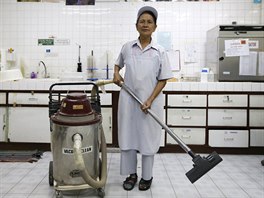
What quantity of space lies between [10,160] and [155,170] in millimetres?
1613

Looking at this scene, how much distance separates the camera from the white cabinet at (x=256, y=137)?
11.9 ft

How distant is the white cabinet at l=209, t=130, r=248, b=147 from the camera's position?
3643 millimetres

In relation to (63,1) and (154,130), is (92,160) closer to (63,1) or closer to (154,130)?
(154,130)

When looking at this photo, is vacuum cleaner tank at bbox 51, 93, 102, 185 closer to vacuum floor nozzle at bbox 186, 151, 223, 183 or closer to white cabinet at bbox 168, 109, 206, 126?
vacuum floor nozzle at bbox 186, 151, 223, 183

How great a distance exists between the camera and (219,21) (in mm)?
4348

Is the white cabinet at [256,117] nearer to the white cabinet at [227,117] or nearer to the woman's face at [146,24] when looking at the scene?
the white cabinet at [227,117]

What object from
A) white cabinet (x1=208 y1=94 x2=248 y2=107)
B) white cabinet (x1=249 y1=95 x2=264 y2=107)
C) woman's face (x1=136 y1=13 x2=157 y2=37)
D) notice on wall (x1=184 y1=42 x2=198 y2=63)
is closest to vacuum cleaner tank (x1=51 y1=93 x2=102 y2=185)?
woman's face (x1=136 y1=13 x2=157 y2=37)

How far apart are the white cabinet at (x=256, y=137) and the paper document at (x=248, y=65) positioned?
73 centimetres

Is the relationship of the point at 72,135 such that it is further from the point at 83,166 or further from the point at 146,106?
the point at 146,106

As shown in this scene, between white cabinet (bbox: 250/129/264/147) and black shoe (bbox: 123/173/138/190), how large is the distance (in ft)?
5.80

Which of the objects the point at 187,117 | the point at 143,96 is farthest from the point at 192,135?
the point at 143,96

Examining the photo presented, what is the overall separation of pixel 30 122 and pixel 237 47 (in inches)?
109

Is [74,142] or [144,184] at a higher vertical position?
[74,142]

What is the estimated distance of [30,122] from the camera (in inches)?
144
